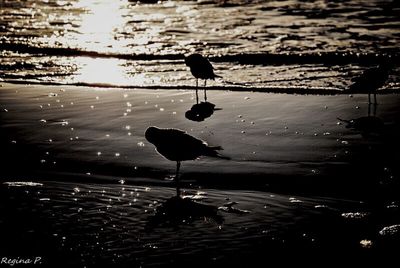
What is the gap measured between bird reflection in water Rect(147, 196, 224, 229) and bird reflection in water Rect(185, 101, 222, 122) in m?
4.18

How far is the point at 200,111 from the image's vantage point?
1216cm

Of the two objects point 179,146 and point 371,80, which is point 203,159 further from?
point 371,80

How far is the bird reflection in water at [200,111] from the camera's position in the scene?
38.1ft

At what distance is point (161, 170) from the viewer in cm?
862

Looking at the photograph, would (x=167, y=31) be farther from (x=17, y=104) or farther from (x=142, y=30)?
(x=17, y=104)

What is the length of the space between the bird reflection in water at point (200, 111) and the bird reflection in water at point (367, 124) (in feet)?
7.50

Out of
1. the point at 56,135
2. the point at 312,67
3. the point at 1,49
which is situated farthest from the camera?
the point at 1,49

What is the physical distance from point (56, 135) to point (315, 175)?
4.21m

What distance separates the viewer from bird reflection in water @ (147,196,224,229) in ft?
22.2

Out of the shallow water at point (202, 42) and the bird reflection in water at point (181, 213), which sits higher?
the bird reflection in water at point (181, 213)

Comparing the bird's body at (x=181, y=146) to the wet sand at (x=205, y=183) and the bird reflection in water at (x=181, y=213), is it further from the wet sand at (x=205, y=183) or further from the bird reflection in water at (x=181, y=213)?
the bird reflection in water at (x=181, y=213)

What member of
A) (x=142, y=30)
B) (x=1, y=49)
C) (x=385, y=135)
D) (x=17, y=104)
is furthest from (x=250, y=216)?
(x=142, y=30)

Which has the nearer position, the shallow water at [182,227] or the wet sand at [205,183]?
the shallow water at [182,227]

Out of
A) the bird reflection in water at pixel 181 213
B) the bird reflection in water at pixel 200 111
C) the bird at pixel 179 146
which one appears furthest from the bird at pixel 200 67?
the bird reflection in water at pixel 181 213
